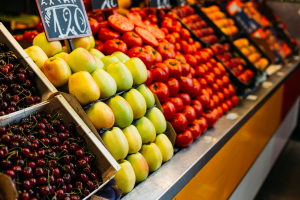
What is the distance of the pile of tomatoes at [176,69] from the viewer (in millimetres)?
2143

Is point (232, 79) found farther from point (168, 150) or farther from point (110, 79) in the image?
point (110, 79)

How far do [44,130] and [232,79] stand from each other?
8.25 ft

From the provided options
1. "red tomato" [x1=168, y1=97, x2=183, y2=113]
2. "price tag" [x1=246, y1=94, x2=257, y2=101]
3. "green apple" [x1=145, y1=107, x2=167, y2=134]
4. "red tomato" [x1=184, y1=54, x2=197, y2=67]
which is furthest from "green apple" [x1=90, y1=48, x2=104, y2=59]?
"price tag" [x1=246, y1=94, x2=257, y2=101]

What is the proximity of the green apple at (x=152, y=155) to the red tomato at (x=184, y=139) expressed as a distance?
1.20 ft

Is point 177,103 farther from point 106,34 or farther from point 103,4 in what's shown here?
point 103,4

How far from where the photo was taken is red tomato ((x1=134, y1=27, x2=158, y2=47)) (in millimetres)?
2414

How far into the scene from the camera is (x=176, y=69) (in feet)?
7.52

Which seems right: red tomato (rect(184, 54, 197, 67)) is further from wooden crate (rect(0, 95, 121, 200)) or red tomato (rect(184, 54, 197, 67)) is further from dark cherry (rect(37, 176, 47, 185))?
dark cherry (rect(37, 176, 47, 185))

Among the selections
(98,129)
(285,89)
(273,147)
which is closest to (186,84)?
(98,129)

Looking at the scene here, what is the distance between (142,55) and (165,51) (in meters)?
0.39

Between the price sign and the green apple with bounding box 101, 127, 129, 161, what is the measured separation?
702 mm

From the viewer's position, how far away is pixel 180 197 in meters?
1.74

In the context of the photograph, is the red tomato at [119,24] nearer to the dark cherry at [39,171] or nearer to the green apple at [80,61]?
the green apple at [80,61]

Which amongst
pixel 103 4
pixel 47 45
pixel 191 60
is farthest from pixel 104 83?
pixel 191 60
